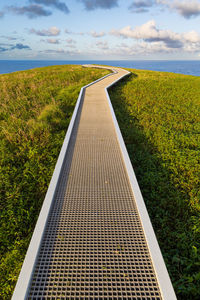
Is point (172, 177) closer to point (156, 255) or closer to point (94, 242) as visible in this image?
point (156, 255)

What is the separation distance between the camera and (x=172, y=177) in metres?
4.74

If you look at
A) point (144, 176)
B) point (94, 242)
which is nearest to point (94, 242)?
point (94, 242)

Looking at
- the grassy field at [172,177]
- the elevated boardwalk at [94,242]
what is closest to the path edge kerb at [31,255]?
the elevated boardwalk at [94,242]

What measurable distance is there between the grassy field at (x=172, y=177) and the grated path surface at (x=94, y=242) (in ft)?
2.70

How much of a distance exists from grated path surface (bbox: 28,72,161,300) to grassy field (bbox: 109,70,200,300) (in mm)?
821

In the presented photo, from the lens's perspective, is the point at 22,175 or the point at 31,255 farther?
the point at 22,175

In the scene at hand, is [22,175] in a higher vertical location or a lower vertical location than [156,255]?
lower

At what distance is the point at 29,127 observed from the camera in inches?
292

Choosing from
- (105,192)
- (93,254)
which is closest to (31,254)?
(93,254)

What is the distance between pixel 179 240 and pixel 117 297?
6.00ft

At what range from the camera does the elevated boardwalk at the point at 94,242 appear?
2.09 m

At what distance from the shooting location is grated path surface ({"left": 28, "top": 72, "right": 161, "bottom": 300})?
210 centimetres

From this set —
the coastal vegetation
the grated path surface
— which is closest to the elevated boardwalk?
the grated path surface

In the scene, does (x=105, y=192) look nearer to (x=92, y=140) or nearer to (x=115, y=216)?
(x=115, y=216)
